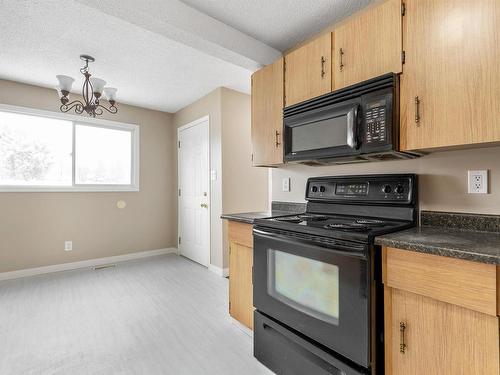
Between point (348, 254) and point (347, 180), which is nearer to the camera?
point (348, 254)

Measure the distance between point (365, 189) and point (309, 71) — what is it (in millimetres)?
885

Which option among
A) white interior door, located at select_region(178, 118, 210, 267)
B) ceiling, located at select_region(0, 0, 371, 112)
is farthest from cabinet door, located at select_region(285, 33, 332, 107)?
white interior door, located at select_region(178, 118, 210, 267)

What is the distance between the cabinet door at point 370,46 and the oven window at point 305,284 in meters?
1.09

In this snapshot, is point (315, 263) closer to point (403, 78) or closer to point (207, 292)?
point (403, 78)

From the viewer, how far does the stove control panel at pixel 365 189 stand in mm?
1526

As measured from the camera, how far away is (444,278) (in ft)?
3.26

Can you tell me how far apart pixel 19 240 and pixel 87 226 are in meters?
0.77

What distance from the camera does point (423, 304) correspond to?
42.3 inches

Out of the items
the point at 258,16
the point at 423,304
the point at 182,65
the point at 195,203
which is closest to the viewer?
the point at 423,304

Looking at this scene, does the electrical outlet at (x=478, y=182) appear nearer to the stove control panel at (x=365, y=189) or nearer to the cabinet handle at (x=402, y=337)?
the stove control panel at (x=365, y=189)

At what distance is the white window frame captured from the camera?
11.1ft

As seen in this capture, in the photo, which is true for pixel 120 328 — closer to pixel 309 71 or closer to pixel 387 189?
pixel 387 189

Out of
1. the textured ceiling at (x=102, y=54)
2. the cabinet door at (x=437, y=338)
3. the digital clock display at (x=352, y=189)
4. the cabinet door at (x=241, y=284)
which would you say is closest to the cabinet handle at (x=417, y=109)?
the digital clock display at (x=352, y=189)

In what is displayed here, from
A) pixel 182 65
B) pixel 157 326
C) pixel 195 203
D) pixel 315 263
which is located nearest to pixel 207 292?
pixel 157 326
